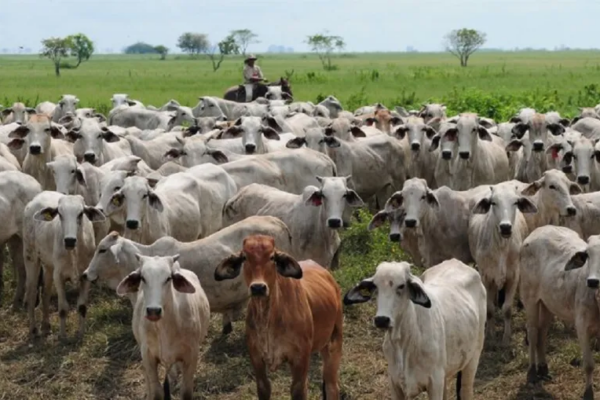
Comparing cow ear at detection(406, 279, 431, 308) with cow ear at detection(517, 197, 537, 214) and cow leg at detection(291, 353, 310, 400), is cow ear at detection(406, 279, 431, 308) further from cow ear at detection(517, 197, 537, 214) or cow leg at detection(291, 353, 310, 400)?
cow ear at detection(517, 197, 537, 214)

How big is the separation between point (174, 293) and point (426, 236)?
3.76m

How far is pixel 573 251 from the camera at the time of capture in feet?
27.2

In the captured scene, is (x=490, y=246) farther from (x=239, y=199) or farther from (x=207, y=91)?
(x=207, y=91)

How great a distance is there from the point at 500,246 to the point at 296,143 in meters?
5.04

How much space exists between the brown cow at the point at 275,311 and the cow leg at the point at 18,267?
471 cm

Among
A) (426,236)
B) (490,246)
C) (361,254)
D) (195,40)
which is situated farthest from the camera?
(195,40)

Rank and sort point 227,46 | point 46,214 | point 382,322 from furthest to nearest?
point 227,46 → point 46,214 → point 382,322

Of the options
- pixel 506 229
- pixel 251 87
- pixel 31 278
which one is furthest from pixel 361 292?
pixel 251 87

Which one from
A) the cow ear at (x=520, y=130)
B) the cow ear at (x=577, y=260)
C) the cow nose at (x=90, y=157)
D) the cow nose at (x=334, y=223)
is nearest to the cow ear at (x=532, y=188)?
the cow nose at (x=334, y=223)

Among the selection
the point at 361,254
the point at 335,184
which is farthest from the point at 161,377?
the point at 361,254

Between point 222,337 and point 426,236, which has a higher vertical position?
point 426,236

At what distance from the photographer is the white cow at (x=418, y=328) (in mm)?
6426

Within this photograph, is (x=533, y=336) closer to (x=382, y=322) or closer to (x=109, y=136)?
(x=382, y=322)

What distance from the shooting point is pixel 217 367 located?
8.95 meters
